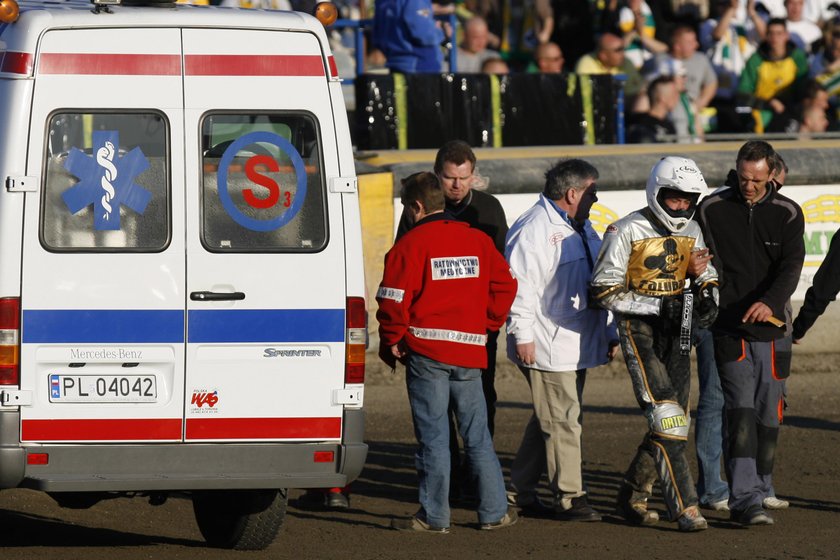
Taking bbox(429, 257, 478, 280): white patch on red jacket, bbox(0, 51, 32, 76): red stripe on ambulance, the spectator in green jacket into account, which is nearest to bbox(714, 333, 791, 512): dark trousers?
bbox(429, 257, 478, 280): white patch on red jacket

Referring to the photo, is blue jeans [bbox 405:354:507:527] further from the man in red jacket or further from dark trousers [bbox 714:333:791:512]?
dark trousers [bbox 714:333:791:512]

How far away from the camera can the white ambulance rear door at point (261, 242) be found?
7.11 metres

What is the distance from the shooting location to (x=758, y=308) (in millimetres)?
8312

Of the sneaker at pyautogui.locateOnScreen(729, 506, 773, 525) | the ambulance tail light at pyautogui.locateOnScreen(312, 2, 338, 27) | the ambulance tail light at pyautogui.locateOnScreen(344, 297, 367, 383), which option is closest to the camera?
the ambulance tail light at pyautogui.locateOnScreen(344, 297, 367, 383)

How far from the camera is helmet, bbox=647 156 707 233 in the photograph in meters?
7.99

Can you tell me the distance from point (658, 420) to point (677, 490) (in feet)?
1.15

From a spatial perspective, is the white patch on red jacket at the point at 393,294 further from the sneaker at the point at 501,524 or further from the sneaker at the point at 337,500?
the sneaker at the point at 337,500

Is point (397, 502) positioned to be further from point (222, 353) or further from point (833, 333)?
point (833, 333)

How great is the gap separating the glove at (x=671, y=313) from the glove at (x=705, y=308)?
117 millimetres

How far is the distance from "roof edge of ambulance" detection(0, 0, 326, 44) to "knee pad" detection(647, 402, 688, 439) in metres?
2.43

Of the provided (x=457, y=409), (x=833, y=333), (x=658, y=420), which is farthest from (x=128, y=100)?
(x=833, y=333)

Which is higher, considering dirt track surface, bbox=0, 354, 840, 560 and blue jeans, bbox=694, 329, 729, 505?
blue jeans, bbox=694, 329, 729, 505

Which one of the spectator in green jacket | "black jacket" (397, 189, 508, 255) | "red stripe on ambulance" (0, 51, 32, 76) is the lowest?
"black jacket" (397, 189, 508, 255)

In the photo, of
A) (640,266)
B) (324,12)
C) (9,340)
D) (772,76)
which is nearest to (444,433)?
(640,266)
